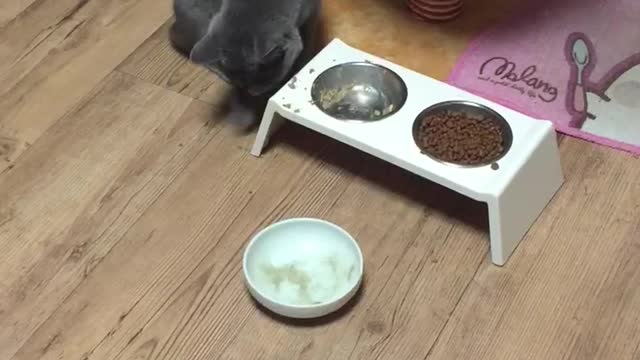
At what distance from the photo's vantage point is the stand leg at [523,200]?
127 centimetres

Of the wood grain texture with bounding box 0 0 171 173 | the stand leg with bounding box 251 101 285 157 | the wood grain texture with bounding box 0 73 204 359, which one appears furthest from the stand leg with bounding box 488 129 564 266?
the wood grain texture with bounding box 0 0 171 173

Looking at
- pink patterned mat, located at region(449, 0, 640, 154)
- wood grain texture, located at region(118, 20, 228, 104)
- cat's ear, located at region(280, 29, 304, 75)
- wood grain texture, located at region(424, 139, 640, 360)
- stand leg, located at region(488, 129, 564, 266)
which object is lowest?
wood grain texture, located at region(424, 139, 640, 360)

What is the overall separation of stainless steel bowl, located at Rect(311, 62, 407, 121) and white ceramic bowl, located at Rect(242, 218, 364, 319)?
20 centimetres

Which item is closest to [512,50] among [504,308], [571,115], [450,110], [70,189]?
[571,115]

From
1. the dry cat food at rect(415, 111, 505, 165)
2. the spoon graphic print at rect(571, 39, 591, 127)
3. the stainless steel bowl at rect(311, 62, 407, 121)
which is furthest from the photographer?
the spoon graphic print at rect(571, 39, 591, 127)

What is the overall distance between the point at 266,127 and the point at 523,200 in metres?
0.41

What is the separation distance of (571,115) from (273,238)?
0.55m

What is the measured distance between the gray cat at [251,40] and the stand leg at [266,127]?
5 centimetres

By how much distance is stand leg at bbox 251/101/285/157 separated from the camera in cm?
141

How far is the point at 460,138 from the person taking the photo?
135cm

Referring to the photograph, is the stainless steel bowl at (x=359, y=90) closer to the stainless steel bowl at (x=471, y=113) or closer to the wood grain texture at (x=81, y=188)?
the stainless steel bowl at (x=471, y=113)

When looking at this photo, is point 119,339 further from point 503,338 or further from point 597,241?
point 597,241

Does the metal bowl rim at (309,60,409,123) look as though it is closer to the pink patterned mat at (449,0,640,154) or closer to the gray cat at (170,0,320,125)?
the gray cat at (170,0,320,125)

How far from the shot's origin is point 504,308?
49.3 inches
